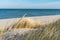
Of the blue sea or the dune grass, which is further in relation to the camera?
the blue sea

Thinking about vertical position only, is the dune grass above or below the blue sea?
above

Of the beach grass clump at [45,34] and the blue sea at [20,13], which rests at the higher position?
the beach grass clump at [45,34]

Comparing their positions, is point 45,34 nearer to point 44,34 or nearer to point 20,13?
point 44,34

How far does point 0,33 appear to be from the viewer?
308cm

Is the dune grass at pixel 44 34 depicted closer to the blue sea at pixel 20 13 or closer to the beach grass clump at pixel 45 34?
the beach grass clump at pixel 45 34

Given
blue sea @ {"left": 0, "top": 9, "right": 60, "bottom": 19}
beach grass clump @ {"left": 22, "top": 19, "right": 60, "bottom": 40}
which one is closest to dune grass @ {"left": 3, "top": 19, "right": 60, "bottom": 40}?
beach grass clump @ {"left": 22, "top": 19, "right": 60, "bottom": 40}

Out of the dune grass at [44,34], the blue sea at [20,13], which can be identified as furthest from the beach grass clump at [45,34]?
the blue sea at [20,13]

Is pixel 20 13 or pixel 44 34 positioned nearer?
pixel 44 34

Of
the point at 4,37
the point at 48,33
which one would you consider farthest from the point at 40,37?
the point at 4,37

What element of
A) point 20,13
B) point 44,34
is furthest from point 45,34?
point 20,13

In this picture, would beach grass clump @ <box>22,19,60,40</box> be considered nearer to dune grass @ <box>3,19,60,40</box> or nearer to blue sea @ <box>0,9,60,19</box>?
dune grass @ <box>3,19,60,40</box>

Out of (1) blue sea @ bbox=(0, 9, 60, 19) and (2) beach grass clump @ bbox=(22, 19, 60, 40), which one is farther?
(1) blue sea @ bbox=(0, 9, 60, 19)

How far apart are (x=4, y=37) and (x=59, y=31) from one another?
30.2 inches

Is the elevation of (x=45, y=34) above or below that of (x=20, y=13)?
above
